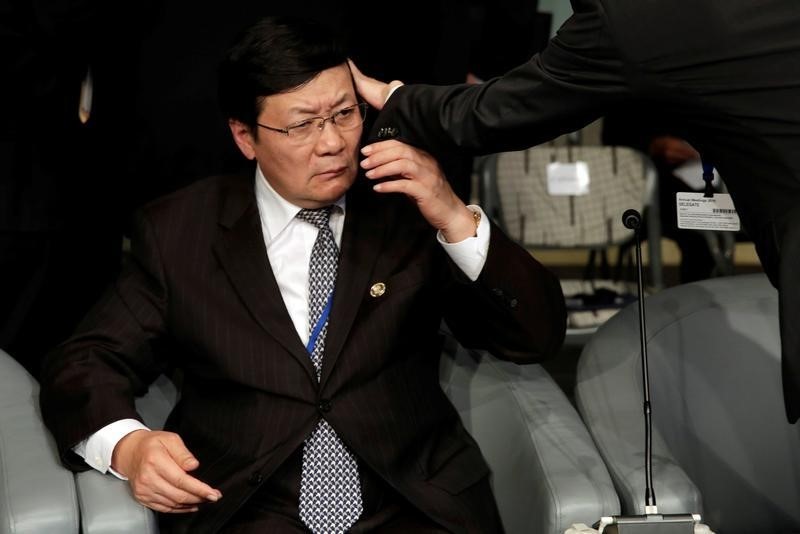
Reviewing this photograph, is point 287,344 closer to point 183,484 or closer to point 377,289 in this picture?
point 377,289

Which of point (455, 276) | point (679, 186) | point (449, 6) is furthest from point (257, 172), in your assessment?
point (679, 186)

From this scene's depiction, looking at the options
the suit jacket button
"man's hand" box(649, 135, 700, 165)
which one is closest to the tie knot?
the suit jacket button

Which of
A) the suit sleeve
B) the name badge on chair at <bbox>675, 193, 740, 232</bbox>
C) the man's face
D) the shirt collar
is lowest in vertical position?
the suit sleeve

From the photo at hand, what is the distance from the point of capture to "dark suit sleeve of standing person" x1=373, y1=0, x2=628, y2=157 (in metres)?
1.87

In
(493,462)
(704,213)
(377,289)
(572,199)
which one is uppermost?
(704,213)

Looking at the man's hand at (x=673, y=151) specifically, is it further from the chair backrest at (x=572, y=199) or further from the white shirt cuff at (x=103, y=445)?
the white shirt cuff at (x=103, y=445)

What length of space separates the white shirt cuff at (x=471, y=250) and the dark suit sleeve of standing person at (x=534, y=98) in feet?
0.76

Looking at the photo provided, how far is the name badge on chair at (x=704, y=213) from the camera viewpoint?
2.17m

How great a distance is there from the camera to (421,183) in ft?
7.17

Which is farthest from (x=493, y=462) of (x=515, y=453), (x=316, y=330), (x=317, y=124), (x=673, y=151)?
(x=673, y=151)

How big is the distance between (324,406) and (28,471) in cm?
55

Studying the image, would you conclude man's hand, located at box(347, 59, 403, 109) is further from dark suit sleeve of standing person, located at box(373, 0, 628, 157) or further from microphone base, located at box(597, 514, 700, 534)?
microphone base, located at box(597, 514, 700, 534)

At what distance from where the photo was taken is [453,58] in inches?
135

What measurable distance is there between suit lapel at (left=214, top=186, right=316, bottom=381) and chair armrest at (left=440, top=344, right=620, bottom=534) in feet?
1.23
